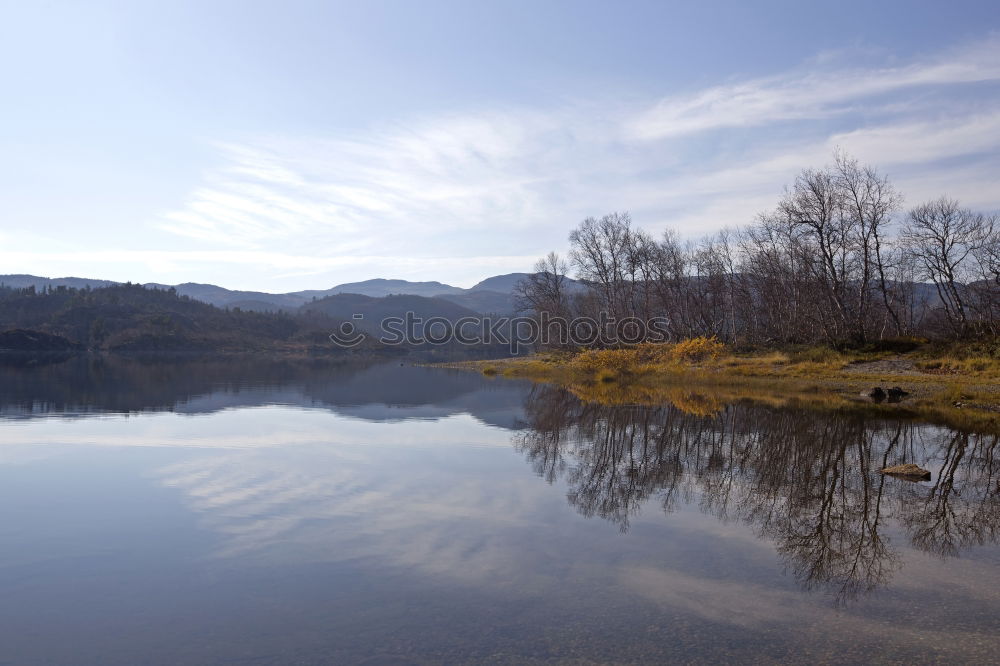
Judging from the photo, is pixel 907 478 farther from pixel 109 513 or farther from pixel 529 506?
pixel 109 513

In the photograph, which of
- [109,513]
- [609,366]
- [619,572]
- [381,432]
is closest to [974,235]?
[609,366]

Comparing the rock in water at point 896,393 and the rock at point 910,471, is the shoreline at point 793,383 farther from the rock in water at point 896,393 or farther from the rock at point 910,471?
the rock at point 910,471

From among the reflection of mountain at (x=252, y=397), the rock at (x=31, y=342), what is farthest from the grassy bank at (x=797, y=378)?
the rock at (x=31, y=342)

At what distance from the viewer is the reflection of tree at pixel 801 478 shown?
9906 mm

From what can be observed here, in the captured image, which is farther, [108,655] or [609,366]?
[609,366]

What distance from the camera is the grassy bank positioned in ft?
89.0

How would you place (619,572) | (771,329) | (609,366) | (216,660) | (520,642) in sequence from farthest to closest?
(771,329), (609,366), (619,572), (520,642), (216,660)

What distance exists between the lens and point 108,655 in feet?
20.0

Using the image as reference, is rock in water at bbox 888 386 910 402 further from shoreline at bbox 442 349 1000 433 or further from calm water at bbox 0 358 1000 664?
calm water at bbox 0 358 1000 664

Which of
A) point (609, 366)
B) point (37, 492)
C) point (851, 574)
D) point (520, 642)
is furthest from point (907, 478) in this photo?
point (609, 366)

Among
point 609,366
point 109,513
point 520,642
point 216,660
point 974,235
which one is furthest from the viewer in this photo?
point 609,366

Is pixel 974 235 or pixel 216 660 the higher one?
pixel 974 235

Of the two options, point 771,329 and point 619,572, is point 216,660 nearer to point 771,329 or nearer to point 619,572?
point 619,572

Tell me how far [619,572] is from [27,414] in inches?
997
